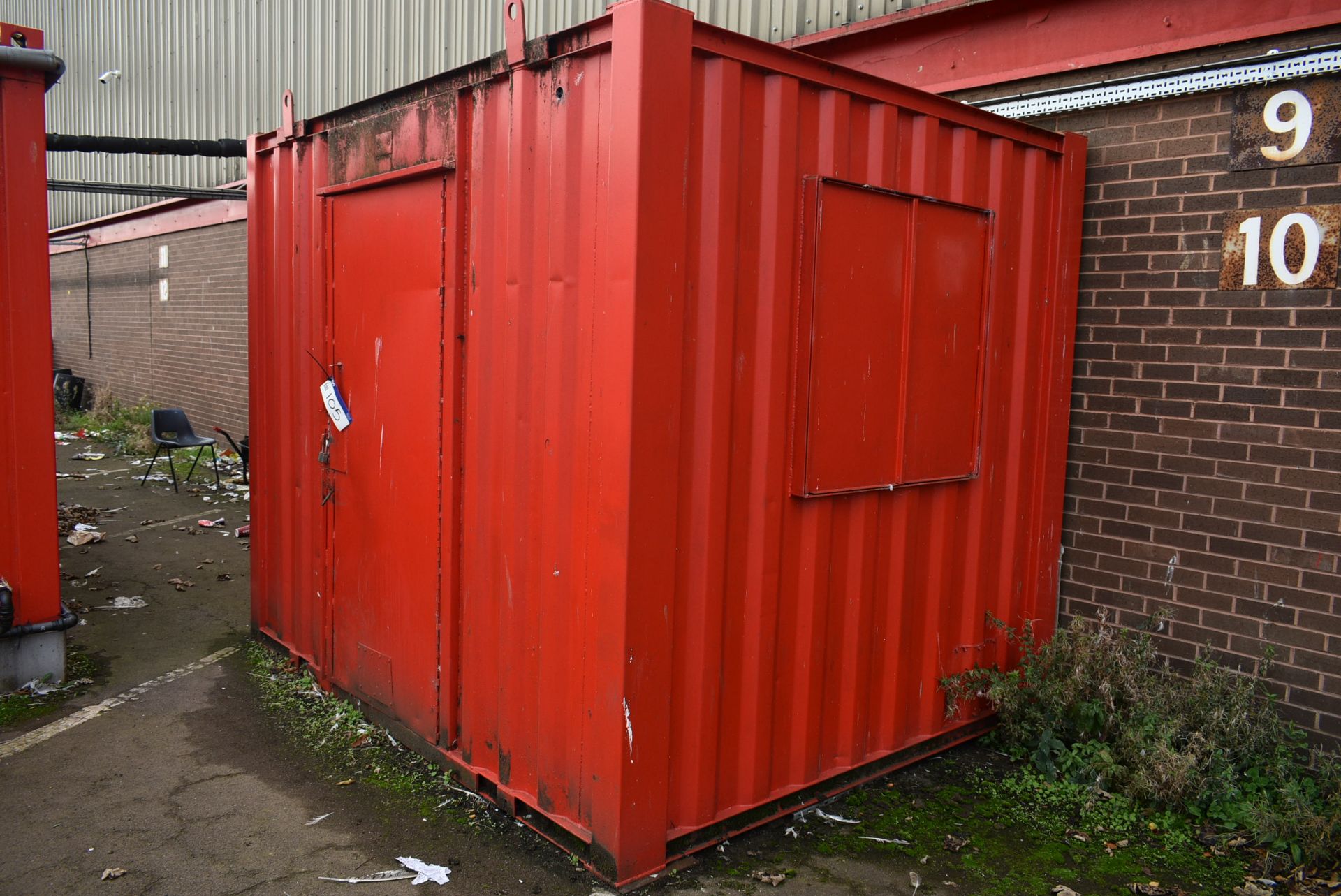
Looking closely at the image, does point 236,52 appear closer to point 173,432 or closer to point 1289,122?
point 173,432

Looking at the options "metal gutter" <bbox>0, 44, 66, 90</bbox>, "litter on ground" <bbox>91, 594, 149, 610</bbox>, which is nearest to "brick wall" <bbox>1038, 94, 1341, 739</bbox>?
"metal gutter" <bbox>0, 44, 66, 90</bbox>

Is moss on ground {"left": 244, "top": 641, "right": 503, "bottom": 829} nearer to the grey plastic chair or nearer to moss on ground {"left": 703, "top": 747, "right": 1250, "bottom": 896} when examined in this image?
moss on ground {"left": 703, "top": 747, "right": 1250, "bottom": 896}

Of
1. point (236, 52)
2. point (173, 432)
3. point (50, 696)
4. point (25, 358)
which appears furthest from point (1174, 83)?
point (236, 52)

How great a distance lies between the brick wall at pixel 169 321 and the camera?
1266cm

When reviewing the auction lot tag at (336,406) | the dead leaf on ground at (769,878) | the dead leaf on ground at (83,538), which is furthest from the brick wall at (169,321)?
the dead leaf on ground at (769,878)

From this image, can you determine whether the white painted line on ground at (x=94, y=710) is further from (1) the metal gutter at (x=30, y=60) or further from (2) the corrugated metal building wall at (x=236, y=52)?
(2) the corrugated metal building wall at (x=236, y=52)

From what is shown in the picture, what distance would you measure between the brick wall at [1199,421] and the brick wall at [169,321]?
35.3 feet

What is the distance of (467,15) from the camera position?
9.39m

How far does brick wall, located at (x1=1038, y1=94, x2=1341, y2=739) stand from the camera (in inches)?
160

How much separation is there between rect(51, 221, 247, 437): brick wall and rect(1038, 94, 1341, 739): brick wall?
10763mm

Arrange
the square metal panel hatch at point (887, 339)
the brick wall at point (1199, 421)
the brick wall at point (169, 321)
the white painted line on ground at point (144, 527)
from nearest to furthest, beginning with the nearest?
1. the square metal panel hatch at point (887, 339)
2. the brick wall at point (1199, 421)
3. the white painted line on ground at point (144, 527)
4. the brick wall at point (169, 321)

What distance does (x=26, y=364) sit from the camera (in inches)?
195

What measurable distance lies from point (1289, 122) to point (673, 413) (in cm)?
309

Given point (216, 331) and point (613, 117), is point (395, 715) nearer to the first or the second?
point (613, 117)
